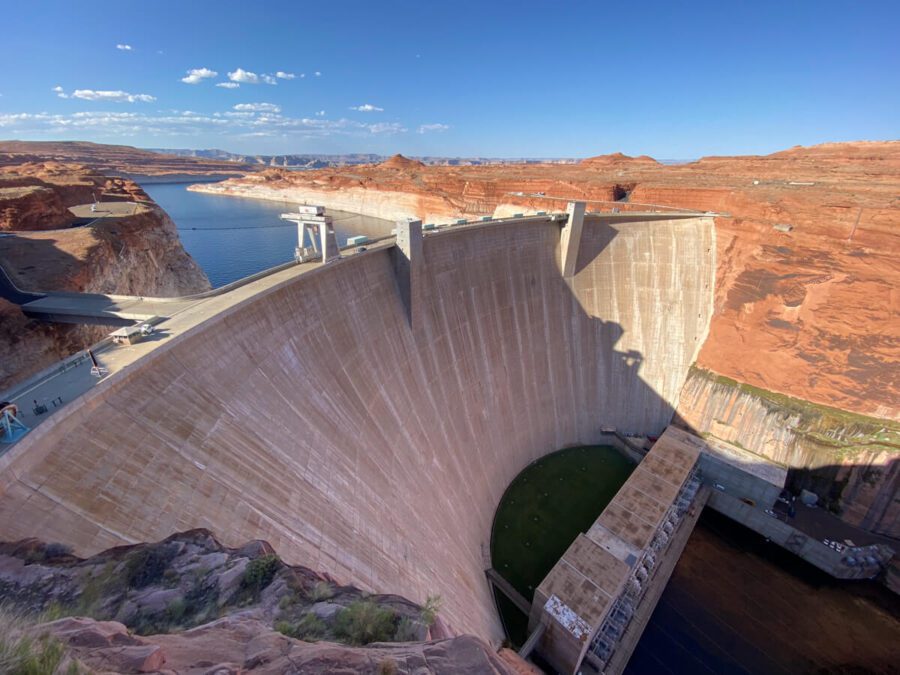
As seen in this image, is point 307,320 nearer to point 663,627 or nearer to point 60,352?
point 60,352

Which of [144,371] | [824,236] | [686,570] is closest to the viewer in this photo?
[144,371]

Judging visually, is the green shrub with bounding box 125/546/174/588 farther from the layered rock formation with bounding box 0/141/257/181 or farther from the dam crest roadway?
the layered rock formation with bounding box 0/141/257/181

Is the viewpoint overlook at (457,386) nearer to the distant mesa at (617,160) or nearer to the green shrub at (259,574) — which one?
the green shrub at (259,574)

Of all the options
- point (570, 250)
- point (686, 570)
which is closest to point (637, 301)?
point (570, 250)

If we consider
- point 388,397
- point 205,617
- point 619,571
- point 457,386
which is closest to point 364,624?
point 205,617

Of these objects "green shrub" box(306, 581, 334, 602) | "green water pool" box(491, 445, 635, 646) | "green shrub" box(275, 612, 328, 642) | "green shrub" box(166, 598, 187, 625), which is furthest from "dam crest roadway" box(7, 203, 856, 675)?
"green shrub" box(275, 612, 328, 642)
